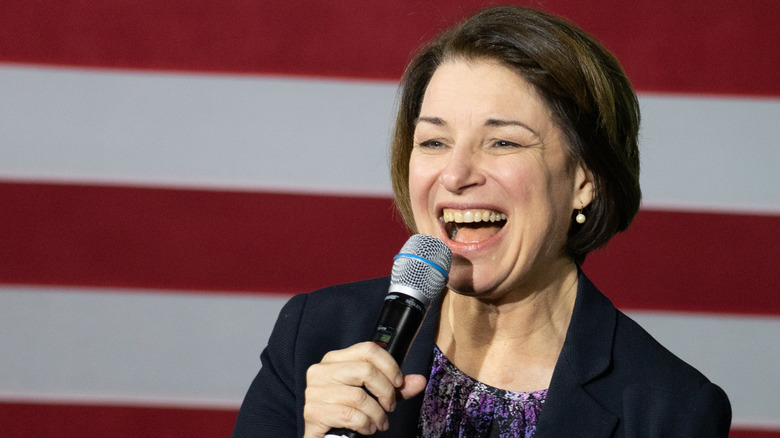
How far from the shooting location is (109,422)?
6.32 feet

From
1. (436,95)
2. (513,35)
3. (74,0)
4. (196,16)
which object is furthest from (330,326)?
(74,0)

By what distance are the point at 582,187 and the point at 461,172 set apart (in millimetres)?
245

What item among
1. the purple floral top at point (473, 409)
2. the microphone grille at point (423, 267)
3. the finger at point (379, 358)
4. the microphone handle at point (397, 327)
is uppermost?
the microphone grille at point (423, 267)

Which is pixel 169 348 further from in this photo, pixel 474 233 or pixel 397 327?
pixel 397 327

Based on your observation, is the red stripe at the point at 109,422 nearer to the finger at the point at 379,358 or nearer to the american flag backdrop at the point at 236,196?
the american flag backdrop at the point at 236,196

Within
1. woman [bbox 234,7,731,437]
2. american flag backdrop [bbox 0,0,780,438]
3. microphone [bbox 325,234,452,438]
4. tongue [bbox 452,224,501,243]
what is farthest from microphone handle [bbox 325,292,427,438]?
american flag backdrop [bbox 0,0,780,438]

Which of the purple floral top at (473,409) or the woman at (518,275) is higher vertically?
the woman at (518,275)

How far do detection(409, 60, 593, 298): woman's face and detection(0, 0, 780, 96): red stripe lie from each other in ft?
2.46

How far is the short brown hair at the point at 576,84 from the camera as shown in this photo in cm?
113

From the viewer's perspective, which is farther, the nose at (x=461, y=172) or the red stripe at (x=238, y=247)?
the red stripe at (x=238, y=247)

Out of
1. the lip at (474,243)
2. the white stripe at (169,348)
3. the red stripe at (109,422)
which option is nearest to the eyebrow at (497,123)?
the lip at (474,243)

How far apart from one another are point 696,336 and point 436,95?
3.58ft

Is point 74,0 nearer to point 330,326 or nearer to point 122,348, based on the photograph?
point 122,348

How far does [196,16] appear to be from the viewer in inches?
74.0
